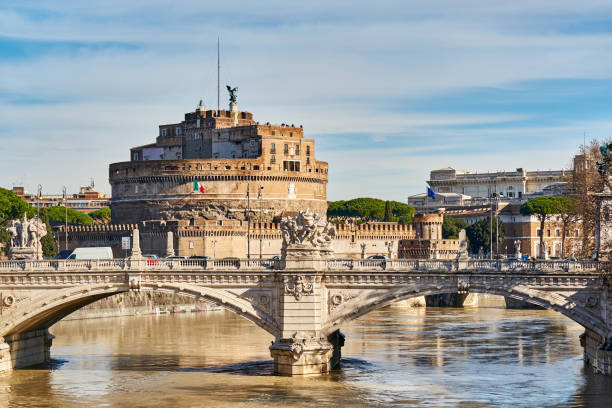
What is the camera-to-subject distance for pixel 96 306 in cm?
8312

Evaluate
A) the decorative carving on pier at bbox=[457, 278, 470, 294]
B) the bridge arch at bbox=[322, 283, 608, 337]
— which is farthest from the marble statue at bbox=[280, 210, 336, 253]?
the decorative carving on pier at bbox=[457, 278, 470, 294]

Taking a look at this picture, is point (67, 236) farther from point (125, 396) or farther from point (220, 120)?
point (125, 396)

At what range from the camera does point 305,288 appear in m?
51.2

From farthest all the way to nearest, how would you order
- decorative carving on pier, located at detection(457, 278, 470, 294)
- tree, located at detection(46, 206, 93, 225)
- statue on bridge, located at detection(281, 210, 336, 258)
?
tree, located at detection(46, 206, 93, 225) → statue on bridge, located at detection(281, 210, 336, 258) → decorative carving on pier, located at detection(457, 278, 470, 294)

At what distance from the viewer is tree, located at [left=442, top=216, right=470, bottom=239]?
489 ft

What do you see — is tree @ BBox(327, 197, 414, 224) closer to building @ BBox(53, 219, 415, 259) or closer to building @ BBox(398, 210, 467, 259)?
building @ BBox(398, 210, 467, 259)

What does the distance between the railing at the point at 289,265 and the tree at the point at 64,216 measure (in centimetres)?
9397

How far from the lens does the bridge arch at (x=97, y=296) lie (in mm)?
52125

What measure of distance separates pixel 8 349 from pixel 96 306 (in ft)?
93.4

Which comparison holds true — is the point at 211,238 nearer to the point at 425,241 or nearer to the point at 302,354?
the point at 425,241

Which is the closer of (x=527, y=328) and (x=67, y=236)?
(x=527, y=328)

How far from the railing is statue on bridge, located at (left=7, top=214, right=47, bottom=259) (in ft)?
6.90

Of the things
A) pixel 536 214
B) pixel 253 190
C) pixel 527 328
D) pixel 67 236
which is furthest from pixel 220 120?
pixel 527 328

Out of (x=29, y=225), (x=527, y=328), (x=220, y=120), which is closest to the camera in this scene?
(x=29, y=225)
